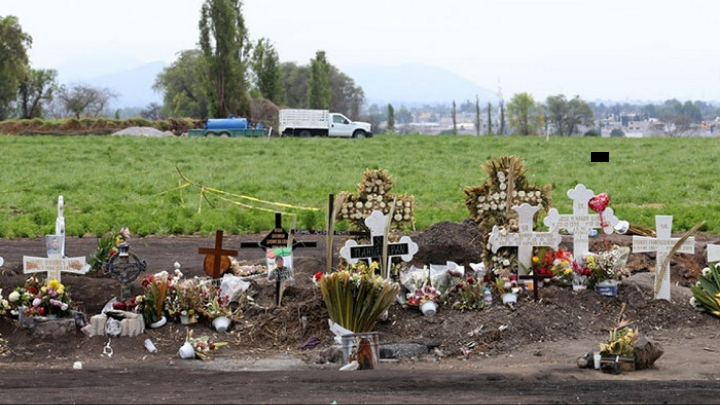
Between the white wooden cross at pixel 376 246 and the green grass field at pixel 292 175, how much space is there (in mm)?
6837

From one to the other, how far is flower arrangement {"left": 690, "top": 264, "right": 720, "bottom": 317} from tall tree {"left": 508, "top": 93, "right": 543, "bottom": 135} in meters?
82.3

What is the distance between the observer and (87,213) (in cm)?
2303

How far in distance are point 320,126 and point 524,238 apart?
33.3m

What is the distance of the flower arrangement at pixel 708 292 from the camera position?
44.2ft

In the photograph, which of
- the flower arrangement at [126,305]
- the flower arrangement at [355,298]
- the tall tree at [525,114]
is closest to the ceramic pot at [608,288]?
the flower arrangement at [355,298]

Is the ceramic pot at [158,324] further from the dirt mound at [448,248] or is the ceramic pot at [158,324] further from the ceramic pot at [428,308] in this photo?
the dirt mound at [448,248]

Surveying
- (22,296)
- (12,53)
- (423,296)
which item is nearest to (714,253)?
(423,296)

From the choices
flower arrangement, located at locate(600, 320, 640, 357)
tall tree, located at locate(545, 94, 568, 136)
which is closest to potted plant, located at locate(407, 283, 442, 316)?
flower arrangement, located at locate(600, 320, 640, 357)

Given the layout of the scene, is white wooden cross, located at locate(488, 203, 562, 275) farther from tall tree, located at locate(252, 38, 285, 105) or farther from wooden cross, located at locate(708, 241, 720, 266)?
tall tree, located at locate(252, 38, 285, 105)

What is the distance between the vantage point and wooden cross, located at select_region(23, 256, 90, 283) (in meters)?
13.1

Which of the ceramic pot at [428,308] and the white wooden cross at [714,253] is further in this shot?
the white wooden cross at [714,253]

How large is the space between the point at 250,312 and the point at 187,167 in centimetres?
1843

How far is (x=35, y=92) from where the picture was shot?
77.4 metres

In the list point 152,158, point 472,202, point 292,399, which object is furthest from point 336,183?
point 292,399
